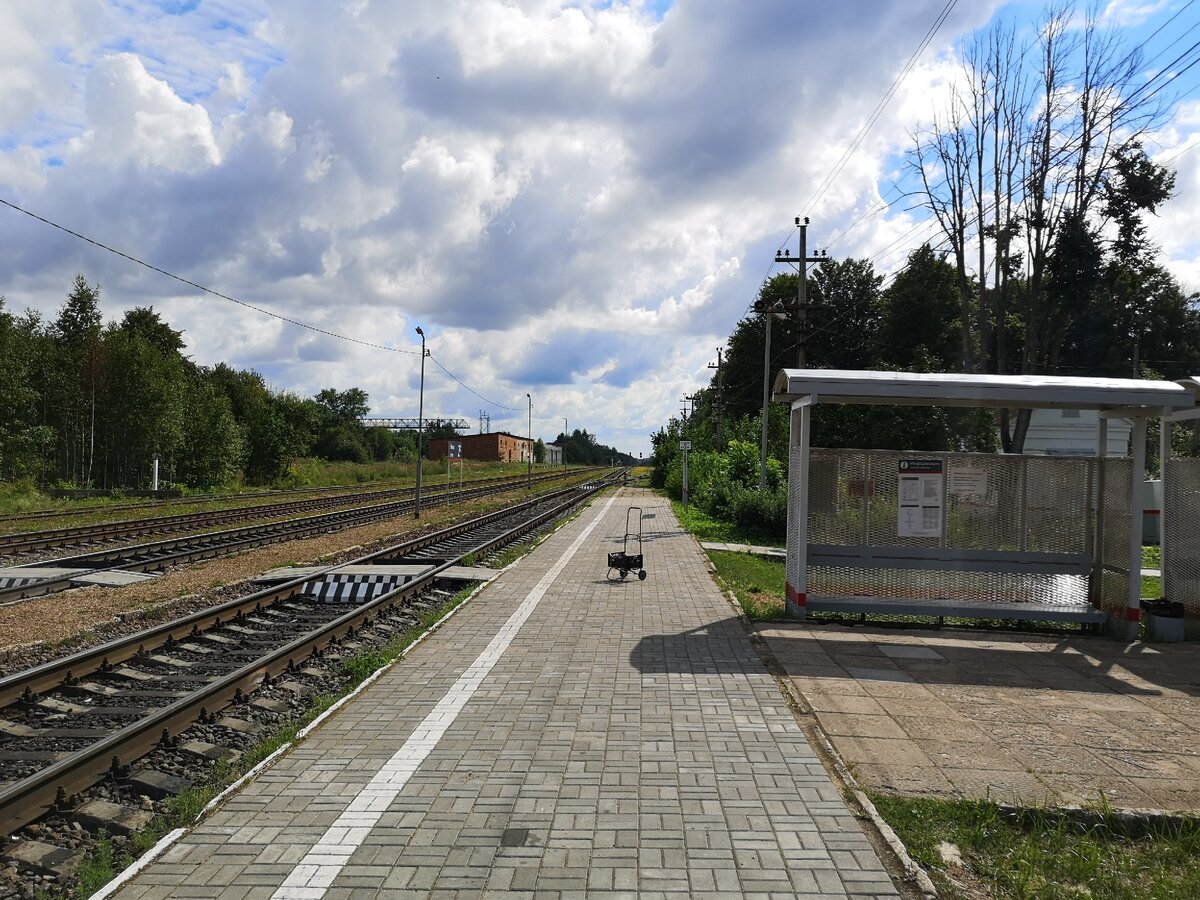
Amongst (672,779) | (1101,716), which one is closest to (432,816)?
(672,779)

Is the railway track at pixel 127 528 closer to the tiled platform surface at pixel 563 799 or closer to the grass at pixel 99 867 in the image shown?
the tiled platform surface at pixel 563 799

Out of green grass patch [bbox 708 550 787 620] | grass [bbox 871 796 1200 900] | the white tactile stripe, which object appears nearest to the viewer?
the white tactile stripe

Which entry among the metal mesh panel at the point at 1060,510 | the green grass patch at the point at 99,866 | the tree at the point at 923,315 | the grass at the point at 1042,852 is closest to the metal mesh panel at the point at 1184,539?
the metal mesh panel at the point at 1060,510

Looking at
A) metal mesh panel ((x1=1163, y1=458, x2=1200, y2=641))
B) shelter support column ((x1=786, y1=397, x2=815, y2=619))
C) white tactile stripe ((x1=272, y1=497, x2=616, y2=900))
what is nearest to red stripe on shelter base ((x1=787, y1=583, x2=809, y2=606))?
shelter support column ((x1=786, y1=397, x2=815, y2=619))

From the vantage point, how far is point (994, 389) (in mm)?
9484

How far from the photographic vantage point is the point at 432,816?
426 cm

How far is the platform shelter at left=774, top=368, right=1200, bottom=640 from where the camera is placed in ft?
32.5

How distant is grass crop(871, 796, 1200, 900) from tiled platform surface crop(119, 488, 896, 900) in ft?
1.14

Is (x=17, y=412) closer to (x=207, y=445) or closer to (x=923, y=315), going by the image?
(x=207, y=445)

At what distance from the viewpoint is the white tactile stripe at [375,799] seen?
11.8 ft

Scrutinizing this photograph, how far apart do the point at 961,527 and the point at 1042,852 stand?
6.67 metres

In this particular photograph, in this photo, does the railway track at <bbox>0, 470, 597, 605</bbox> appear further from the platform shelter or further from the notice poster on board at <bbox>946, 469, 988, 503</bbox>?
the notice poster on board at <bbox>946, 469, 988, 503</bbox>

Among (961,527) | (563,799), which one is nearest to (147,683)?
(563,799)

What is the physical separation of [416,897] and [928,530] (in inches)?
328
